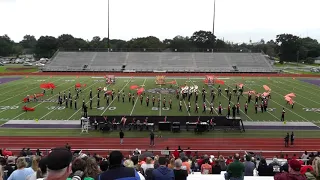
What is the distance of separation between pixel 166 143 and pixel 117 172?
13855mm

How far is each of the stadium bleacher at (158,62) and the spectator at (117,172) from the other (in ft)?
198

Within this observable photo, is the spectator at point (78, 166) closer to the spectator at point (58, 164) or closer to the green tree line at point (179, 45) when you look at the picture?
the spectator at point (58, 164)

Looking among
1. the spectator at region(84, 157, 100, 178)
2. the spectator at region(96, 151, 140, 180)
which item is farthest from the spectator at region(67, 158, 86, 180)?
the spectator at region(96, 151, 140, 180)

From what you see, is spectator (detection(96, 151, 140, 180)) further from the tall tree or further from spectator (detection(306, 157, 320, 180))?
the tall tree

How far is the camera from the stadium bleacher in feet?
214

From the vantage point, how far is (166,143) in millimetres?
17203

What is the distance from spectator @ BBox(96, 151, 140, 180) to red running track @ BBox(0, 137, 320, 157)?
12865mm

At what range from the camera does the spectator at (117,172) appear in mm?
3475

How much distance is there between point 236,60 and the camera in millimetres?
71125

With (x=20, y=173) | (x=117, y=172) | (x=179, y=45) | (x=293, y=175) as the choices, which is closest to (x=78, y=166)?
(x=117, y=172)

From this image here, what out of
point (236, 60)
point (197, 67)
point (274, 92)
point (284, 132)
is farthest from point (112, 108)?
point (236, 60)

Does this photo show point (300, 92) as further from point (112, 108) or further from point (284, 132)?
point (112, 108)

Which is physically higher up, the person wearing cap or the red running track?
the person wearing cap

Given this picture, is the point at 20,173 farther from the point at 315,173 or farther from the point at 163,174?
the point at 315,173
